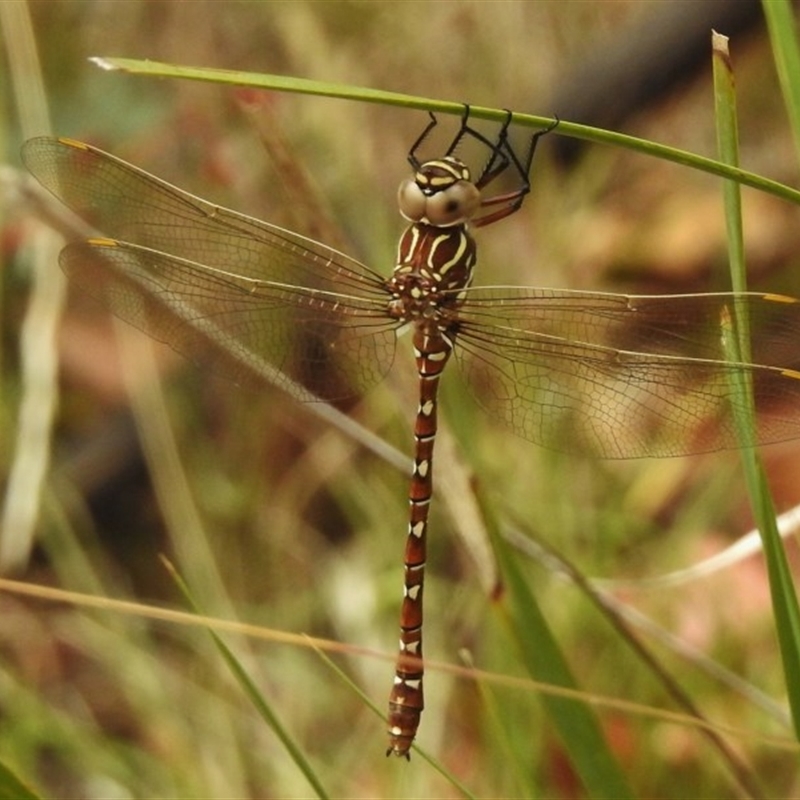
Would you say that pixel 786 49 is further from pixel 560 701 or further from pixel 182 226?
pixel 182 226

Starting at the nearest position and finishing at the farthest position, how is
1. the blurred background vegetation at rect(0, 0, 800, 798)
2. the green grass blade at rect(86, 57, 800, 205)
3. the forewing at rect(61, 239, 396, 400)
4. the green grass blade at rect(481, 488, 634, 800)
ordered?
the green grass blade at rect(86, 57, 800, 205) < the green grass blade at rect(481, 488, 634, 800) < the forewing at rect(61, 239, 396, 400) < the blurred background vegetation at rect(0, 0, 800, 798)

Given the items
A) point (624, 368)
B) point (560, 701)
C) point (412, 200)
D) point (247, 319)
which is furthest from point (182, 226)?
point (560, 701)

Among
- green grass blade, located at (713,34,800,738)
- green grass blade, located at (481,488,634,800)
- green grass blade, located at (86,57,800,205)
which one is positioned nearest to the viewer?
green grass blade, located at (86,57,800,205)

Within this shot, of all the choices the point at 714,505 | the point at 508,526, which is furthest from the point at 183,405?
the point at 508,526

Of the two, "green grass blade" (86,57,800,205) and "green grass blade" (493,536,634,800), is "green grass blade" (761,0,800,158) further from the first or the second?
"green grass blade" (493,536,634,800)

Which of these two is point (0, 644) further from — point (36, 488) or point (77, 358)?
point (77, 358)

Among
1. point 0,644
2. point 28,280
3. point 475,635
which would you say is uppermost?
point 28,280

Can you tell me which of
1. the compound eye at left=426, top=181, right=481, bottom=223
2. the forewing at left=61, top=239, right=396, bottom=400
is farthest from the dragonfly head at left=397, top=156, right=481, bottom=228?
the forewing at left=61, top=239, right=396, bottom=400
